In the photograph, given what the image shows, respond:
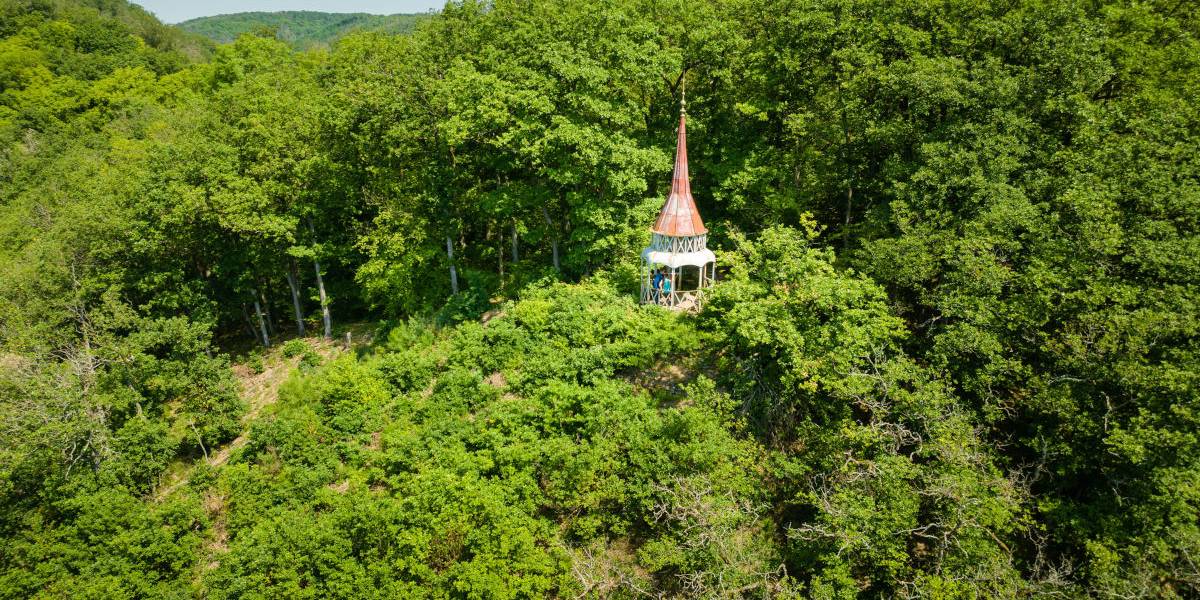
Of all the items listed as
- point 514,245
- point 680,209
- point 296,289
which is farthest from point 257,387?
point 680,209

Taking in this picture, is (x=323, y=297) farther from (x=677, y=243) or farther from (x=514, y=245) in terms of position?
(x=677, y=243)

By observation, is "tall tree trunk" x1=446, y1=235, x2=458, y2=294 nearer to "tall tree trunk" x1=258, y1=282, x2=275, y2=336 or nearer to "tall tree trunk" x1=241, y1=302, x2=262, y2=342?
"tall tree trunk" x1=258, y1=282, x2=275, y2=336

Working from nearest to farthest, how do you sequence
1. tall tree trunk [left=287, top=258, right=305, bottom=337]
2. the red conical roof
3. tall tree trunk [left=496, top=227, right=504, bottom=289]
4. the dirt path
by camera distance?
1. the red conical roof
2. the dirt path
3. tall tree trunk [left=496, top=227, right=504, bottom=289]
4. tall tree trunk [left=287, top=258, right=305, bottom=337]

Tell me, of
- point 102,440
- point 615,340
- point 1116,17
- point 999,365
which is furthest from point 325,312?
point 1116,17

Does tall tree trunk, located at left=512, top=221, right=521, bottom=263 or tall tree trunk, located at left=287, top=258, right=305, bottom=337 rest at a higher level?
tall tree trunk, located at left=512, top=221, right=521, bottom=263

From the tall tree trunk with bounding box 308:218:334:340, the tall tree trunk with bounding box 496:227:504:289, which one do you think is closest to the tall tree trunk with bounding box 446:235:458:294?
the tall tree trunk with bounding box 496:227:504:289

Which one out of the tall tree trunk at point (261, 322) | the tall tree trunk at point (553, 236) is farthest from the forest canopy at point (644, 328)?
the tall tree trunk at point (553, 236)

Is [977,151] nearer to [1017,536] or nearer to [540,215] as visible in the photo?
[1017,536]

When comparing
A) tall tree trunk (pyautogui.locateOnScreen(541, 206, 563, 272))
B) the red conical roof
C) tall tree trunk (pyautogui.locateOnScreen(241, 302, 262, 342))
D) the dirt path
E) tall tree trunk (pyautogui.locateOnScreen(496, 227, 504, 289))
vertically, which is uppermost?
the red conical roof
